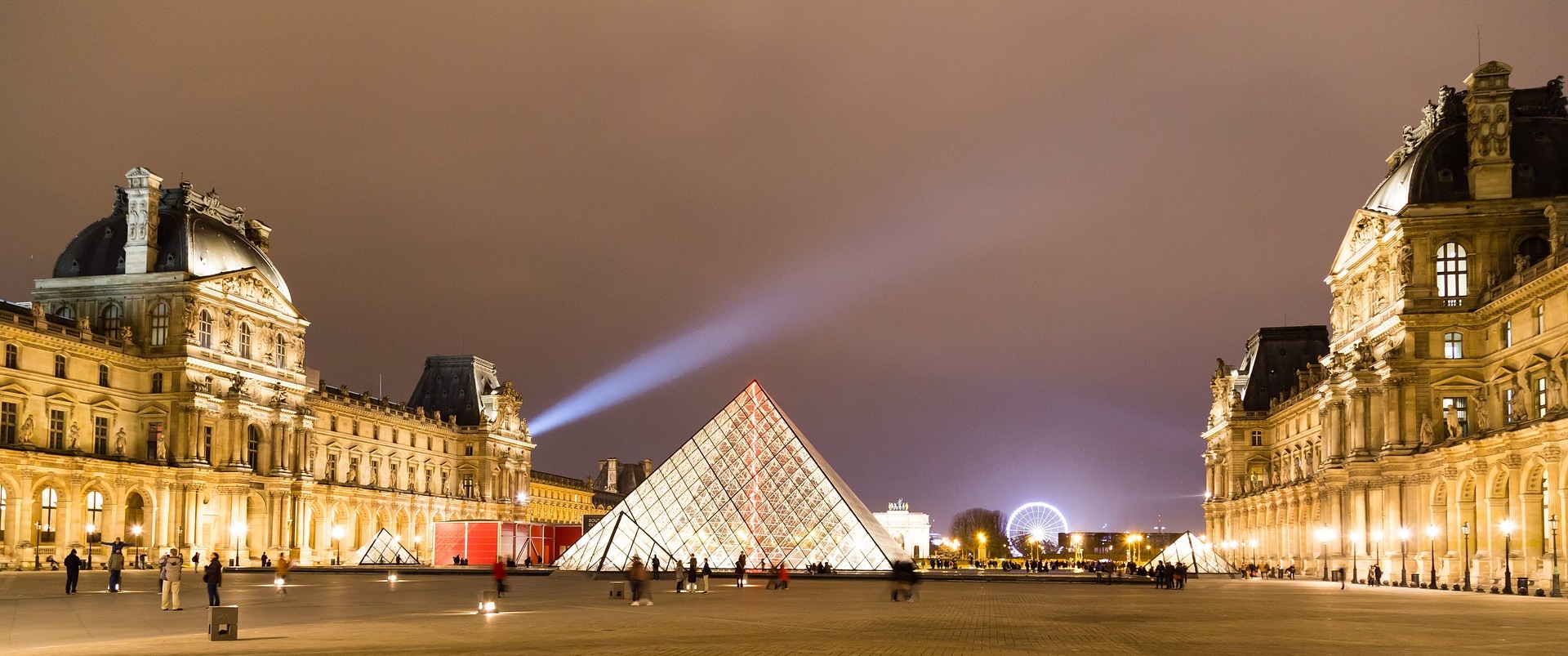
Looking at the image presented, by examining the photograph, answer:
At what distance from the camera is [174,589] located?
23109 millimetres

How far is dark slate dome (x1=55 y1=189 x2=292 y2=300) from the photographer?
5678 centimetres

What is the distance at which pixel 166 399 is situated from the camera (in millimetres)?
55531

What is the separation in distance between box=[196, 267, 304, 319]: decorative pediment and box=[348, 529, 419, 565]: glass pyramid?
10.3m

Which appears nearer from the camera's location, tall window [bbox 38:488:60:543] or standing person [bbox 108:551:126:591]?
standing person [bbox 108:551:126:591]

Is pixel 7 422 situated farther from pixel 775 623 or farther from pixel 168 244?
pixel 775 623

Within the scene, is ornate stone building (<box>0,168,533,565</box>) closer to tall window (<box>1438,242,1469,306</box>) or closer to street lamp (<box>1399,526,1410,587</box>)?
street lamp (<box>1399,526,1410,587</box>)

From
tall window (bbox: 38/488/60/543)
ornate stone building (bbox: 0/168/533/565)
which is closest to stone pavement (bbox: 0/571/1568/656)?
tall window (bbox: 38/488/60/543)

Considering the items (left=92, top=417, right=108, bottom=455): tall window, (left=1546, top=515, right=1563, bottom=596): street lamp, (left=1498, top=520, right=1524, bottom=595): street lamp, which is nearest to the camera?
(left=1546, top=515, right=1563, bottom=596): street lamp

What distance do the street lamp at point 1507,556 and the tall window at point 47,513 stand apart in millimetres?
43784

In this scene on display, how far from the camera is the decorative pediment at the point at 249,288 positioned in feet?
187

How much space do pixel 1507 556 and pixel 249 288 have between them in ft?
152

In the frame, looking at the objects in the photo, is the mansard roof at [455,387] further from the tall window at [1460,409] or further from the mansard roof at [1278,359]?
the tall window at [1460,409]

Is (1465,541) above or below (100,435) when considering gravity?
below

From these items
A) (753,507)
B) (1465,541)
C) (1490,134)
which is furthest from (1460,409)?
(753,507)
